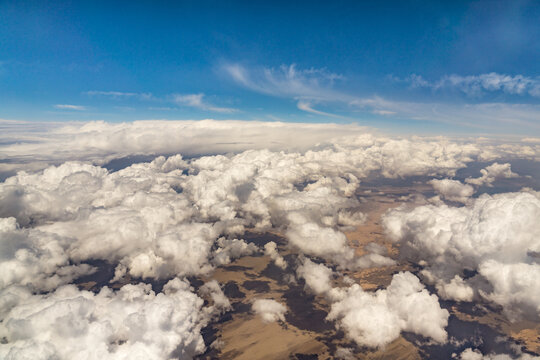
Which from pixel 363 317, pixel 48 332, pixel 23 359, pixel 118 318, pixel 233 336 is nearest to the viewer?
pixel 23 359

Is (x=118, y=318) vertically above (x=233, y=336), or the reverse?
(x=118, y=318)

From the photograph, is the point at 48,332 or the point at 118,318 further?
the point at 118,318

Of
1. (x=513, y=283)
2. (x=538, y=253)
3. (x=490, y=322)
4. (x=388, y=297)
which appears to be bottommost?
(x=490, y=322)

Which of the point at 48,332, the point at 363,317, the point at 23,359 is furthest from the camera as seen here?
the point at 363,317

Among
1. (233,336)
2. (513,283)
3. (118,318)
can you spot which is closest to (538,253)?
(513,283)

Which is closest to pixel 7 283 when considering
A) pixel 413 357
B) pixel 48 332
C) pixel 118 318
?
pixel 118 318

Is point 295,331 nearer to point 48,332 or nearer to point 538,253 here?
point 48,332

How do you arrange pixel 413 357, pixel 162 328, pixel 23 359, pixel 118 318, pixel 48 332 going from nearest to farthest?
pixel 23 359, pixel 48 332, pixel 162 328, pixel 118 318, pixel 413 357

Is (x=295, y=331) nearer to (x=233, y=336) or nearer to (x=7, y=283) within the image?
(x=233, y=336)

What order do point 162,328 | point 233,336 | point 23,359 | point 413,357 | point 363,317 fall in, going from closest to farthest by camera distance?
1. point 23,359
2. point 162,328
3. point 413,357
4. point 363,317
5. point 233,336
